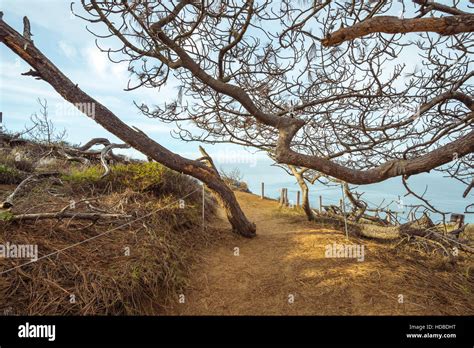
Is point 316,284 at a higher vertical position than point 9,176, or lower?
lower

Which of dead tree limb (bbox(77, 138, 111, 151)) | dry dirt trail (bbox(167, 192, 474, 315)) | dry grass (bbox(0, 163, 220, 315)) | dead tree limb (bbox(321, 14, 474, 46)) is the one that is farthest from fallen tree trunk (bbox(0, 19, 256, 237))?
dead tree limb (bbox(77, 138, 111, 151))

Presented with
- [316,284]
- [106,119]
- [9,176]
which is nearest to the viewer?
[316,284]

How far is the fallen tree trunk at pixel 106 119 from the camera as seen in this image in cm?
374

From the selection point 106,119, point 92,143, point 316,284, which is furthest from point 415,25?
point 92,143

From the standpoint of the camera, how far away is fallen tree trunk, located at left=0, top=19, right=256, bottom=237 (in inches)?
147

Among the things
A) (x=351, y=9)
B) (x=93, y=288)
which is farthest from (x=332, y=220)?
(x=93, y=288)

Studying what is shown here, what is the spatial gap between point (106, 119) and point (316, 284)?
3762 mm

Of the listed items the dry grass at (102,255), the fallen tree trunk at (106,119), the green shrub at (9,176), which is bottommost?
the dry grass at (102,255)

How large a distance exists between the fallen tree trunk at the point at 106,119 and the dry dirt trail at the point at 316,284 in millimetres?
1068

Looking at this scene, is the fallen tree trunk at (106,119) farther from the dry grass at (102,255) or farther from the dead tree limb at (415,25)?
the dead tree limb at (415,25)

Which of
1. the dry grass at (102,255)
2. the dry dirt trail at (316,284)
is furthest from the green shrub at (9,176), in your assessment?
the dry dirt trail at (316,284)

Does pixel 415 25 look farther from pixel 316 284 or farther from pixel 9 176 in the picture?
pixel 9 176

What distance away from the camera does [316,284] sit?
11.2 feet

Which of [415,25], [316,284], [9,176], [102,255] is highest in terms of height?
[415,25]
